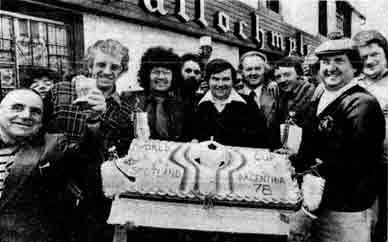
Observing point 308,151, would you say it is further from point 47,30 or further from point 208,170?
point 47,30

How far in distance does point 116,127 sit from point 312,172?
1328 millimetres

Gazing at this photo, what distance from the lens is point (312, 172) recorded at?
2.37m

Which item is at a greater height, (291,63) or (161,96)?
(291,63)

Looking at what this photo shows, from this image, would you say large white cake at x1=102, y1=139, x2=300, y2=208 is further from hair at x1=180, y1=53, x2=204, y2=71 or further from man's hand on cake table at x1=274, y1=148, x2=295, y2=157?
hair at x1=180, y1=53, x2=204, y2=71

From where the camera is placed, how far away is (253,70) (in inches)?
115

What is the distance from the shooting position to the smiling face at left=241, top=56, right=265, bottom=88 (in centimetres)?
292

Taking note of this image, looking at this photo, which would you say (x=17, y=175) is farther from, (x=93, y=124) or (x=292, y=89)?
(x=292, y=89)

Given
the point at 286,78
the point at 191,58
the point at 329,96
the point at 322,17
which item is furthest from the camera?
the point at 322,17

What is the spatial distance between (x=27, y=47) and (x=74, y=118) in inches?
35.2

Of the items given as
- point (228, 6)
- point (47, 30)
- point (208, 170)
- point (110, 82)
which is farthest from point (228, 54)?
point (47, 30)

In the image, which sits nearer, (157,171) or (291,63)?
(157,171)

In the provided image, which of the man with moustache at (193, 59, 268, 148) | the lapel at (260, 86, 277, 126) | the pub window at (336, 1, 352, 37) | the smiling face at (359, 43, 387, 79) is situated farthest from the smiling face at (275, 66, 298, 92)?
the pub window at (336, 1, 352, 37)

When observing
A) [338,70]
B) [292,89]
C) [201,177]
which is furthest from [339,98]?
[201,177]

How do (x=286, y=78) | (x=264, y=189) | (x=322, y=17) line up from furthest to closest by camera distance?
(x=322, y=17), (x=286, y=78), (x=264, y=189)
